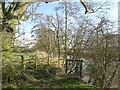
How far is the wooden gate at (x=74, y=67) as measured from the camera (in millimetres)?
3651

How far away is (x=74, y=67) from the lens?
3996 millimetres

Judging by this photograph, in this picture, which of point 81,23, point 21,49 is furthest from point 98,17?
point 21,49

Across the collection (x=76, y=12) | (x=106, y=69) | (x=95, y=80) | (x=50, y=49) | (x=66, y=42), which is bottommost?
(x=95, y=80)

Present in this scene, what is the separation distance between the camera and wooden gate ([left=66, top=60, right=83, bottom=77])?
365 cm

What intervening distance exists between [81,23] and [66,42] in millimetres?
985

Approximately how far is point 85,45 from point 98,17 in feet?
3.42

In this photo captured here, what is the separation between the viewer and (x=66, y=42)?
14.1 feet

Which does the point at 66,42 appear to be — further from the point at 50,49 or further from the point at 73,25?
the point at 50,49

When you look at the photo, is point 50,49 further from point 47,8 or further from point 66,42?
point 47,8

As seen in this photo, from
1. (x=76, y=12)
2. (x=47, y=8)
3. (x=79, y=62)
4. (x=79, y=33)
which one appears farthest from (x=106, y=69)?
(x=47, y=8)

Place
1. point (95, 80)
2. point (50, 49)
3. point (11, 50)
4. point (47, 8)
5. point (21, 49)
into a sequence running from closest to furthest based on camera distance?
point (11, 50) → point (21, 49) → point (95, 80) → point (47, 8) → point (50, 49)

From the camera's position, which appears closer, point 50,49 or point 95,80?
point 95,80

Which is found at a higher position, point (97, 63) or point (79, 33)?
point (79, 33)

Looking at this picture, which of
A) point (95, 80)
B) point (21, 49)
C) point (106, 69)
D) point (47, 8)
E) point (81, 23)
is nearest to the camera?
point (21, 49)
